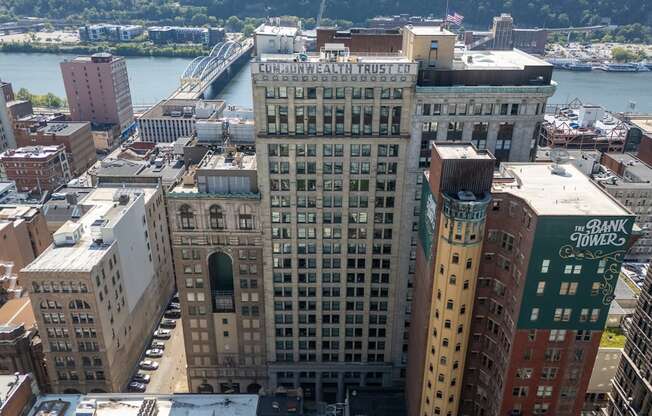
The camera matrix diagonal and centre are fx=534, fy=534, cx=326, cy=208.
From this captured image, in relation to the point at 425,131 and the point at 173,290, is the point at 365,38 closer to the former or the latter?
the point at 425,131

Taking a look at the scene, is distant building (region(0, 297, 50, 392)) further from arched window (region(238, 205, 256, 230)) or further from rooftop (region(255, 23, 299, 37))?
rooftop (region(255, 23, 299, 37))

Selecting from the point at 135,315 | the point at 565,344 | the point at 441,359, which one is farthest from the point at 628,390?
the point at 135,315

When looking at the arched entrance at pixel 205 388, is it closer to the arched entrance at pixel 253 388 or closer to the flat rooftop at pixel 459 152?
the arched entrance at pixel 253 388

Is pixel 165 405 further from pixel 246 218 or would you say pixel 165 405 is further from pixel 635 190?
pixel 635 190

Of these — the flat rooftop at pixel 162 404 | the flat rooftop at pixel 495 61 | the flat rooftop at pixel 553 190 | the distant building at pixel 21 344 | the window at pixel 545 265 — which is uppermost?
the flat rooftop at pixel 495 61

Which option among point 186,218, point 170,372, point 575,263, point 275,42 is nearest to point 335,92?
point 275,42

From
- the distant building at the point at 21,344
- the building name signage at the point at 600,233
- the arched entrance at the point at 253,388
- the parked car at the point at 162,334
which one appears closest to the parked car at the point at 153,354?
the parked car at the point at 162,334
